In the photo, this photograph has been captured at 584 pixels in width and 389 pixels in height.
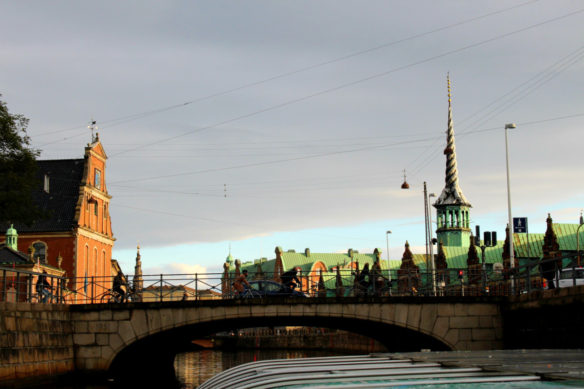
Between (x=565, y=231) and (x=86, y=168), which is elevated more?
(x=86, y=168)

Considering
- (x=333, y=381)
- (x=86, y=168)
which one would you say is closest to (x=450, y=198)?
(x=86, y=168)

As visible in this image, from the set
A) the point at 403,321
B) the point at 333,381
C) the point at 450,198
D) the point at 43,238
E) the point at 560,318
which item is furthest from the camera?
the point at 450,198

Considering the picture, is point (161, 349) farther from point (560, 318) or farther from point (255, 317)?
point (560, 318)

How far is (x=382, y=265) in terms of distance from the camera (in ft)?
392

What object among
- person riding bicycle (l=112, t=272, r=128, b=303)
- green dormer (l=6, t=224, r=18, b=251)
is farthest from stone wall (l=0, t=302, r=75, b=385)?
green dormer (l=6, t=224, r=18, b=251)

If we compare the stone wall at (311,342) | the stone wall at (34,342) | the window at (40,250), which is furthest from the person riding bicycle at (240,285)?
the window at (40,250)

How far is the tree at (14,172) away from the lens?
36.6m

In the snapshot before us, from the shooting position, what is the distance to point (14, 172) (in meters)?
37.5

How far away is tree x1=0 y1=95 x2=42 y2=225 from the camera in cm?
3656

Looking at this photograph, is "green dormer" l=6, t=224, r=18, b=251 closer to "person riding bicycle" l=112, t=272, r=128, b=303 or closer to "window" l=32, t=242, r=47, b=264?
"window" l=32, t=242, r=47, b=264

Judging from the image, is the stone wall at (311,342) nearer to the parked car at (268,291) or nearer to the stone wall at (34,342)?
the parked car at (268,291)

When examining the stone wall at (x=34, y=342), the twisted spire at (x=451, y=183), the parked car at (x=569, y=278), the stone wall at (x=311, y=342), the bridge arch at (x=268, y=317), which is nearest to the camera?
the parked car at (x=569, y=278)

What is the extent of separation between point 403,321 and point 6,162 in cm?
→ 1974

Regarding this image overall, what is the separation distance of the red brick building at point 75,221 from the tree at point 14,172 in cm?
3086
